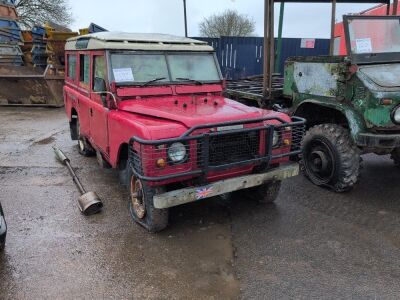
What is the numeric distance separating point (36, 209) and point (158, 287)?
220cm

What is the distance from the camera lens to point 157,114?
148 inches

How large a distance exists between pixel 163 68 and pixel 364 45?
2469 mm

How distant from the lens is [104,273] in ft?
10.6

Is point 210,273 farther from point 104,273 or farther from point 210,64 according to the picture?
point 210,64

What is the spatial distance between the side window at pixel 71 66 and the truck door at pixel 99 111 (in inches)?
48.2

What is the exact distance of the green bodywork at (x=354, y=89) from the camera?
161 inches

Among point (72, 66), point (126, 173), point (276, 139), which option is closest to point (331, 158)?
point (276, 139)

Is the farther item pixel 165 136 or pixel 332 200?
pixel 332 200

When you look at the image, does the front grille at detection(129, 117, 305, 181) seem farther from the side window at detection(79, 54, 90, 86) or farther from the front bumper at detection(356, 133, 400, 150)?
the side window at detection(79, 54, 90, 86)

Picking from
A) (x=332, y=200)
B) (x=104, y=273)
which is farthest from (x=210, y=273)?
(x=332, y=200)

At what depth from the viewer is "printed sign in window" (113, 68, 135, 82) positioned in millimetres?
4352

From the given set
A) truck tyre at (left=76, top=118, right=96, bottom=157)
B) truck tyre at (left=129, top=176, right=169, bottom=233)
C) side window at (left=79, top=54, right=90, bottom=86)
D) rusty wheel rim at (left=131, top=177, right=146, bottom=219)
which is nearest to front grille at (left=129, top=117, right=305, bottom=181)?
truck tyre at (left=129, top=176, right=169, bottom=233)

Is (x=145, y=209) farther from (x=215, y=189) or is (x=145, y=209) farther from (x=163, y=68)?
(x=163, y=68)

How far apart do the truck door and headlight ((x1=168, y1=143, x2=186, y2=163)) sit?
1302mm
